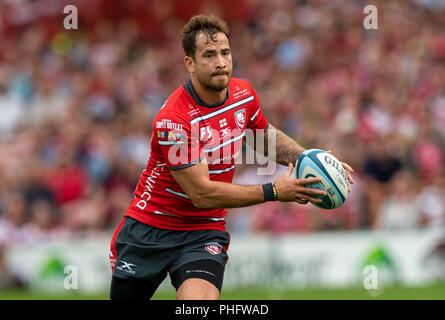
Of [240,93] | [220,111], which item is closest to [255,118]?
[240,93]

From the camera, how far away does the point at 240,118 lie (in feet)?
21.0

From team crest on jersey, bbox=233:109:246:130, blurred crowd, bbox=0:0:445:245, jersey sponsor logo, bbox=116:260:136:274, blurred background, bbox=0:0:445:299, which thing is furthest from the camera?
blurred crowd, bbox=0:0:445:245

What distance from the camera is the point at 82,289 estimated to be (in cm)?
1294

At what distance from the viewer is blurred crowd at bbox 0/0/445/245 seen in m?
12.2

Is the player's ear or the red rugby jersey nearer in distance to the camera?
the red rugby jersey

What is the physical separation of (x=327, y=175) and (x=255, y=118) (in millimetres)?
1001

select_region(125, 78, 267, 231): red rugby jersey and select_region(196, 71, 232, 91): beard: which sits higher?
select_region(196, 71, 232, 91): beard

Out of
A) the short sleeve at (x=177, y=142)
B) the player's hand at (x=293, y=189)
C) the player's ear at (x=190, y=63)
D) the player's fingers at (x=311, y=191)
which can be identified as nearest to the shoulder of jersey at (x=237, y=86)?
the player's ear at (x=190, y=63)

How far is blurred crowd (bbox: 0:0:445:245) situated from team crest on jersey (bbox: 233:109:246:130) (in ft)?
19.9

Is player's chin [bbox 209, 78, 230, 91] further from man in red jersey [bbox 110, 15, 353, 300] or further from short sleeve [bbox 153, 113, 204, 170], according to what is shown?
short sleeve [bbox 153, 113, 204, 170]

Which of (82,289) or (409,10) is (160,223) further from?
(409,10)

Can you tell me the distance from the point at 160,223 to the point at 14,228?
8208 mm

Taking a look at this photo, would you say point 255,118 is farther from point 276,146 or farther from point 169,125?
point 169,125

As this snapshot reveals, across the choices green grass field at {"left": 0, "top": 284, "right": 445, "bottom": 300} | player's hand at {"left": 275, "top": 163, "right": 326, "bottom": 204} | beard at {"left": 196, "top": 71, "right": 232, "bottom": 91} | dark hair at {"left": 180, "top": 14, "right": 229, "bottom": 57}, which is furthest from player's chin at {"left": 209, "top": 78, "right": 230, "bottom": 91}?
green grass field at {"left": 0, "top": 284, "right": 445, "bottom": 300}
